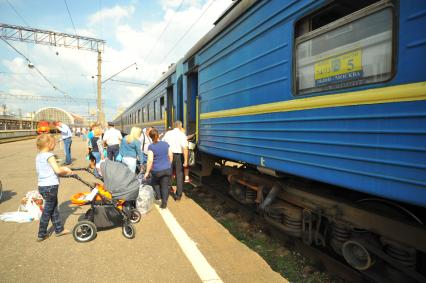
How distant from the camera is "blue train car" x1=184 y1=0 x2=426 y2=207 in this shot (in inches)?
77.4

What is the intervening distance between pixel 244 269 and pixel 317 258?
0.86 meters

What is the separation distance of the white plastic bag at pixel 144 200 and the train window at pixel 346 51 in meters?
3.52

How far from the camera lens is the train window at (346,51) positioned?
2197 mm

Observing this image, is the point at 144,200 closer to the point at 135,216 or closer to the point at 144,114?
the point at 135,216

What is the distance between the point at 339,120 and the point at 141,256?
2755mm

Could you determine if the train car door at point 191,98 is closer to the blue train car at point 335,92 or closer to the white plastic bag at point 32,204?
the blue train car at point 335,92

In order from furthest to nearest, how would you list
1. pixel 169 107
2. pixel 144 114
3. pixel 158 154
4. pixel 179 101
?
pixel 144 114
pixel 169 107
pixel 179 101
pixel 158 154

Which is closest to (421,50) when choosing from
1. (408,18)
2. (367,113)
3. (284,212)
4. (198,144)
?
(408,18)

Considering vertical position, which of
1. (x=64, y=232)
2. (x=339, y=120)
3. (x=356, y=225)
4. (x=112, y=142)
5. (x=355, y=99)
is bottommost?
(x=64, y=232)

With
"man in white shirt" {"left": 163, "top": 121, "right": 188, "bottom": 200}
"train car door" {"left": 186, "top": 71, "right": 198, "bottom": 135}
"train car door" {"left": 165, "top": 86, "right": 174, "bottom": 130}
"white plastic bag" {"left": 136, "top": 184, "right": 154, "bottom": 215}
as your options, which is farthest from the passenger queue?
"train car door" {"left": 165, "top": 86, "right": 174, "bottom": 130}

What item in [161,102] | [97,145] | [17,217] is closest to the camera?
[17,217]

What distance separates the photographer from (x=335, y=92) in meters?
2.55

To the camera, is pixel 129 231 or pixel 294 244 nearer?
pixel 294 244

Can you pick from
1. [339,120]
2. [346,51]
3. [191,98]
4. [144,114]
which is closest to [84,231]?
[339,120]
